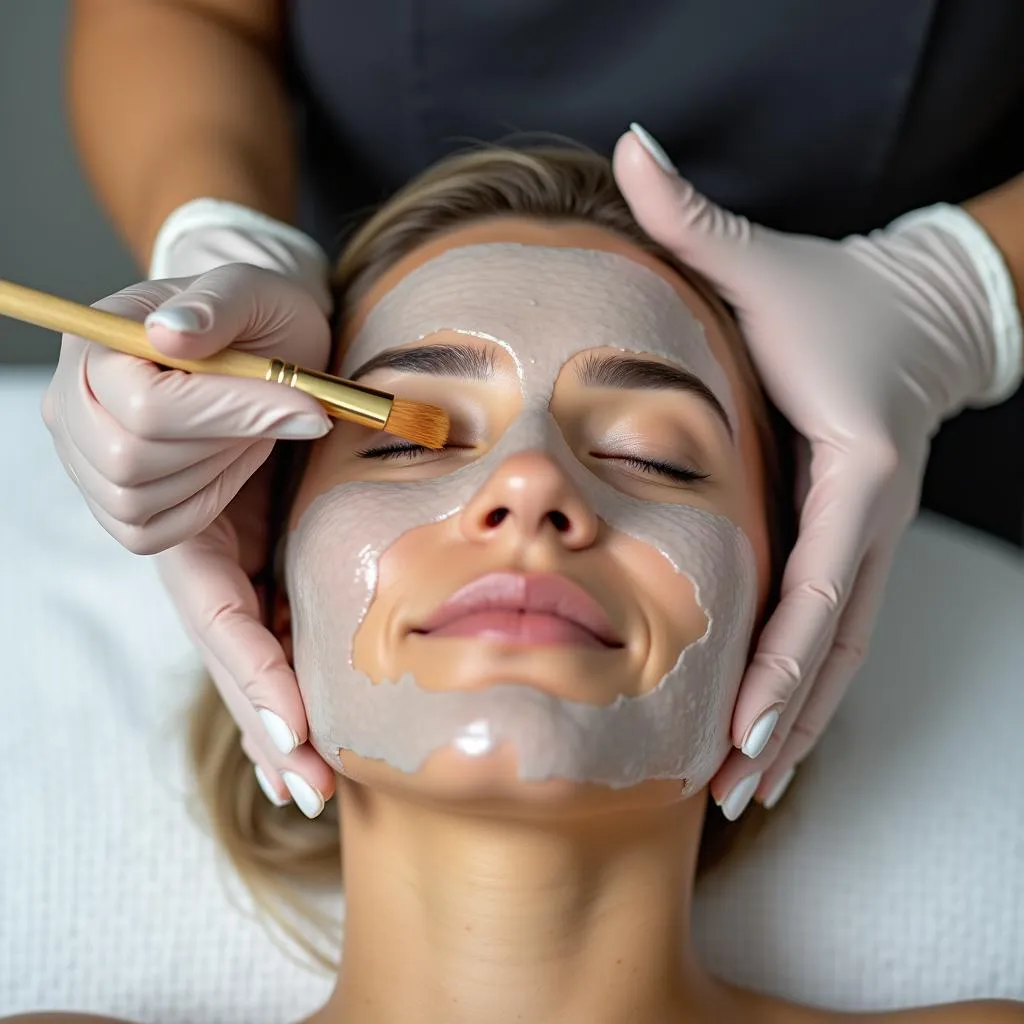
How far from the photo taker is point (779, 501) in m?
1.26

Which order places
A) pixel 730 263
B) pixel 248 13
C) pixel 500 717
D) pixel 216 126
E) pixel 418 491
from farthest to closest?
pixel 248 13
pixel 216 126
pixel 730 263
pixel 418 491
pixel 500 717

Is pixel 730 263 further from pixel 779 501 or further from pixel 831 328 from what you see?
pixel 779 501

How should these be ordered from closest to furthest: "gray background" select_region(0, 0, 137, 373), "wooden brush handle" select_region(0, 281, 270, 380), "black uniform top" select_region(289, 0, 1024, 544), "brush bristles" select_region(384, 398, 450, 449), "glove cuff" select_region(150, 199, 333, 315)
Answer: "wooden brush handle" select_region(0, 281, 270, 380) → "brush bristles" select_region(384, 398, 450, 449) → "glove cuff" select_region(150, 199, 333, 315) → "black uniform top" select_region(289, 0, 1024, 544) → "gray background" select_region(0, 0, 137, 373)

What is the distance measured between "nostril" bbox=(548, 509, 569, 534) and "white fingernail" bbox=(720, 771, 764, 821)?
32 cm

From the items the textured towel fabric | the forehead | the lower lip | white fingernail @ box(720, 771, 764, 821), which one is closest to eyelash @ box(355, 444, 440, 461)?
the forehead

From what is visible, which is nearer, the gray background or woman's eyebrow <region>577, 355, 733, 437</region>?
woman's eyebrow <region>577, 355, 733, 437</region>

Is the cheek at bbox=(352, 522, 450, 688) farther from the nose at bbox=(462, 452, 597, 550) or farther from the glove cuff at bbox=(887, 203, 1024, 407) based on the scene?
the glove cuff at bbox=(887, 203, 1024, 407)

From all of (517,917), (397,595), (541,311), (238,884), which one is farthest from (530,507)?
(238,884)

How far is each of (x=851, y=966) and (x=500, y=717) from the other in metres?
0.64

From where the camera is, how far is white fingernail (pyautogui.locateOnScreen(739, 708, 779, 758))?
3.36ft

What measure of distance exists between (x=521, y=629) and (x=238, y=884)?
59cm

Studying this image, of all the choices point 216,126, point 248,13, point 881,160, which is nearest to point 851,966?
point 881,160

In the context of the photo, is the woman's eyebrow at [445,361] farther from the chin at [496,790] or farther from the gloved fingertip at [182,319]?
the chin at [496,790]

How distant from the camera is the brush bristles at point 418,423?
95cm
